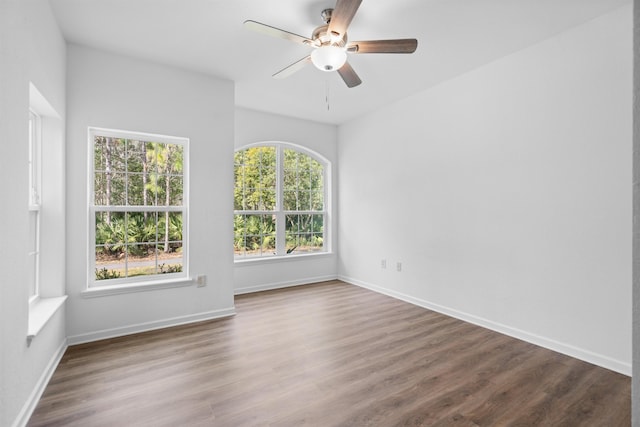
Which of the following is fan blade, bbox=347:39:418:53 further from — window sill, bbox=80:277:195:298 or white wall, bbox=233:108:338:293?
window sill, bbox=80:277:195:298

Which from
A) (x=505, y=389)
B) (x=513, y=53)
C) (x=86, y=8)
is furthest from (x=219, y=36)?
(x=505, y=389)

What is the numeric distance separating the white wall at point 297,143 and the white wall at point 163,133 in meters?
0.96

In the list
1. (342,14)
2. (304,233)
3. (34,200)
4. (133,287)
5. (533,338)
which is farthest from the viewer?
(304,233)

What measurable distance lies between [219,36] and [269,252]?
315 centimetres

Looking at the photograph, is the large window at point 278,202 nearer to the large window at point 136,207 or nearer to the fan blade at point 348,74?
the large window at point 136,207

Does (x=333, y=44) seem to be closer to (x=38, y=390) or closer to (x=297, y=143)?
(x=297, y=143)

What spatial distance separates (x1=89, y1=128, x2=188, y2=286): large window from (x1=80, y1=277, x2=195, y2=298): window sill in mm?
95

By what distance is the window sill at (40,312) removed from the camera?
76.8 inches

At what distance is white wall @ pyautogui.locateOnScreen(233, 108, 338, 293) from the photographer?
463cm

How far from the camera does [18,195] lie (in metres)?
1.75

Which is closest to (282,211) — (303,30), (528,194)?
(303,30)

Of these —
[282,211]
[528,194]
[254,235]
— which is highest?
[528,194]

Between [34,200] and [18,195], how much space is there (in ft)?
3.15

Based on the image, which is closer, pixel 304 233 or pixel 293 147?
pixel 293 147
